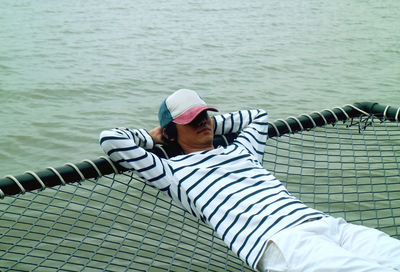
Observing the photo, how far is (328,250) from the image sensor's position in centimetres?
180

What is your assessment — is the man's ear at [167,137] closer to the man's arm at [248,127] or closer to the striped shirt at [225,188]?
the striped shirt at [225,188]

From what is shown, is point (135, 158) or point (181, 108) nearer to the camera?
point (135, 158)

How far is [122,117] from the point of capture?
5.18 metres

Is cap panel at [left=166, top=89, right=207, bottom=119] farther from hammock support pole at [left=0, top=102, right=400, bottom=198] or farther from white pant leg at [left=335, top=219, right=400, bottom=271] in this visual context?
white pant leg at [left=335, top=219, right=400, bottom=271]

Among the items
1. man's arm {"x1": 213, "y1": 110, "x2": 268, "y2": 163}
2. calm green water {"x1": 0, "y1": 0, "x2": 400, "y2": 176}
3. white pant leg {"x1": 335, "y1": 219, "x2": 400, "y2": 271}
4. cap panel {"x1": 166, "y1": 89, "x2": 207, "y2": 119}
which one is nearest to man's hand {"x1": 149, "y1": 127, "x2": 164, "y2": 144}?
cap panel {"x1": 166, "y1": 89, "x2": 207, "y2": 119}

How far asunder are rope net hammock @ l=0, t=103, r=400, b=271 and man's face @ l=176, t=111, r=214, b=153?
0.39 ft

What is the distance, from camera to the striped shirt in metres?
1.94

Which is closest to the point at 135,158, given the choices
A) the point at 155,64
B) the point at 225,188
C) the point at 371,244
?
the point at 225,188

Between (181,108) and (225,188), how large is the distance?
0.42 metres

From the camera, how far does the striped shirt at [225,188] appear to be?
6.38 feet

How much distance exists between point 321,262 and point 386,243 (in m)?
0.29

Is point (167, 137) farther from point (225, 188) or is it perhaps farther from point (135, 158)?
point (225, 188)

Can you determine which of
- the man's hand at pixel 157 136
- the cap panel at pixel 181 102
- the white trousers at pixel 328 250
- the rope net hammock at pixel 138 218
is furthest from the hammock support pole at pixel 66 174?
the white trousers at pixel 328 250

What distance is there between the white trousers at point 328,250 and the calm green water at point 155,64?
2.69 meters
